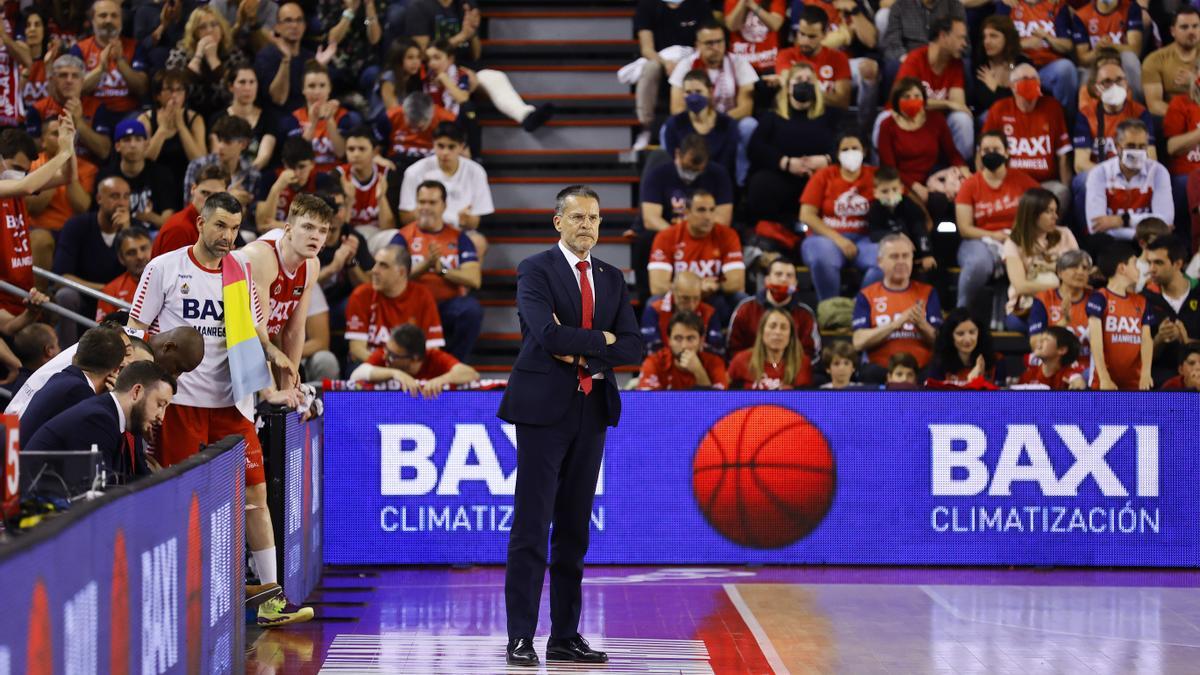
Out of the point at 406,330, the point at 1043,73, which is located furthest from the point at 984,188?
the point at 406,330

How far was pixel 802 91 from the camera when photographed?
1385cm

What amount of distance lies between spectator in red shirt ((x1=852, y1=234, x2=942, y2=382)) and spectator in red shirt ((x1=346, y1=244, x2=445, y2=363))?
3.36 meters

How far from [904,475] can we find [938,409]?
51 cm

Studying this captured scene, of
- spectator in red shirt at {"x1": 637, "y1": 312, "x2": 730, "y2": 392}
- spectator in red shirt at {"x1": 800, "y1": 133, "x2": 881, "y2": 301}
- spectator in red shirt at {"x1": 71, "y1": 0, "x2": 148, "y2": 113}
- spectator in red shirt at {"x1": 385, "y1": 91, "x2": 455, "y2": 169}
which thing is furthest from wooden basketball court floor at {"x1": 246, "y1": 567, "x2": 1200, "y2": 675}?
spectator in red shirt at {"x1": 71, "y1": 0, "x2": 148, "y2": 113}

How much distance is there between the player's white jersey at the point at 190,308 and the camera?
7.57m

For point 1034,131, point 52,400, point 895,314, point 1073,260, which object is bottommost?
point 52,400

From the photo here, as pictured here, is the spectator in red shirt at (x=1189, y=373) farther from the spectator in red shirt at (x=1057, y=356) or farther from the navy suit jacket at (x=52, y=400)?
the navy suit jacket at (x=52, y=400)

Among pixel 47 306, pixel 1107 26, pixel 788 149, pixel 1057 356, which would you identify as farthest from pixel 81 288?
pixel 1107 26

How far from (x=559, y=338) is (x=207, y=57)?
868 cm

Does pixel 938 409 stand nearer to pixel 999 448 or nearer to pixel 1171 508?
pixel 999 448

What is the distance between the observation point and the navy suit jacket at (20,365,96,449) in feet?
21.8

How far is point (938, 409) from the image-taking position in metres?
10.4

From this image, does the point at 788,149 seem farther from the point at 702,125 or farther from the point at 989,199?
the point at 989,199

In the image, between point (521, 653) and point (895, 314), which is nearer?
point (521, 653)
